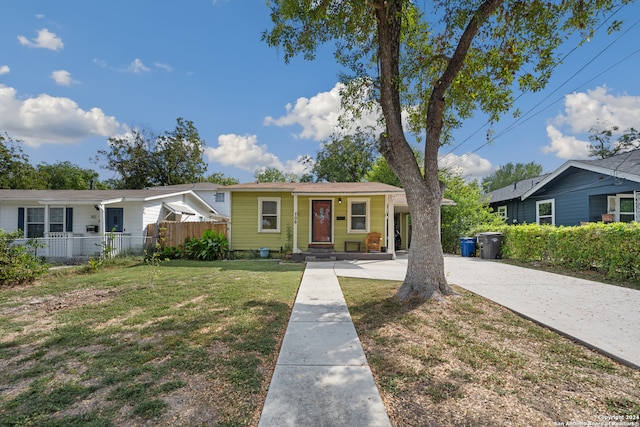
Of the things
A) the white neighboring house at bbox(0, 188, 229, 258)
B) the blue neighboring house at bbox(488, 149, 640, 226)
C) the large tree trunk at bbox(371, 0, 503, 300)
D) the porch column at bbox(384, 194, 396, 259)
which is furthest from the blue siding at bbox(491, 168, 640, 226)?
the white neighboring house at bbox(0, 188, 229, 258)

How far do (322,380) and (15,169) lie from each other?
3416 centimetres

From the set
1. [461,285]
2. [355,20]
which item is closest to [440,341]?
[461,285]

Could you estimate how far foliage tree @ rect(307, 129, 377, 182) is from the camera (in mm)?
29919

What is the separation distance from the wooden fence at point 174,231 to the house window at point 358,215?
231 inches

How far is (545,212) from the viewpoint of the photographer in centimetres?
1562

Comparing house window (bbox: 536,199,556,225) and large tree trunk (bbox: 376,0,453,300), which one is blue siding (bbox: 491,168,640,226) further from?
large tree trunk (bbox: 376,0,453,300)

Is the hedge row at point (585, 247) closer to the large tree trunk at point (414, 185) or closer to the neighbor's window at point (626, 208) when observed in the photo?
the neighbor's window at point (626, 208)

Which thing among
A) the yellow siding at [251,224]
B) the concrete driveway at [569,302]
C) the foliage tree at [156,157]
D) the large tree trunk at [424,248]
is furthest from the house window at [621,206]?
the foliage tree at [156,157]

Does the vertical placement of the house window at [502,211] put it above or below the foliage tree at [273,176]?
below

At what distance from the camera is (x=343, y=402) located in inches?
94.0

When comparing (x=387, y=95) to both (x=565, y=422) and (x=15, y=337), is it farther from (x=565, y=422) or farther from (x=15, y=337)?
(x=15, y=337)

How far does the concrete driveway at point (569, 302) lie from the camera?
12.2ft

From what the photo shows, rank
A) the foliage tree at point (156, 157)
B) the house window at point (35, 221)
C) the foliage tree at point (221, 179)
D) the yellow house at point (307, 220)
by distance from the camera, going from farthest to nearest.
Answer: the foliage tree at point (221, 179) < the foliage tree at point (156, 157) < the house window at point (35, 221) < the yellow house at point (307, 220)

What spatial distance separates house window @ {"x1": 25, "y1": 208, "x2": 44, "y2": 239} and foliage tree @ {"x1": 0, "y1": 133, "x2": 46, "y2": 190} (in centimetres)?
1721
